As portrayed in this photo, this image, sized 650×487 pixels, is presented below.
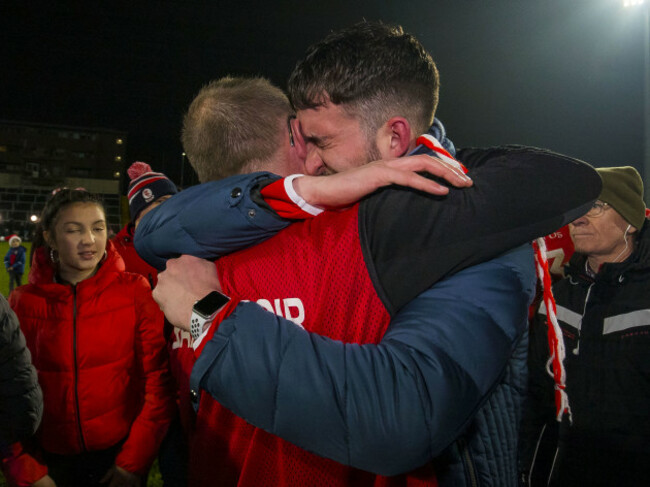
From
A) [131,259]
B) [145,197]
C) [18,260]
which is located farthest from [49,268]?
[18,260]

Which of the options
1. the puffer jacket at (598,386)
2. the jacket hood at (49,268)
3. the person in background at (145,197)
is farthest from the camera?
the person in background at (145,197)

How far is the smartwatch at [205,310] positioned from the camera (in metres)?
0.97

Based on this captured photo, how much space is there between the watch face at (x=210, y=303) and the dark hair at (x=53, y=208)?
2.77 metres

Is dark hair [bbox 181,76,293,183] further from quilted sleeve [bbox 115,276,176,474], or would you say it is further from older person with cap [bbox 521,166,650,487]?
older person with cap [bbox 521,166,650,487]

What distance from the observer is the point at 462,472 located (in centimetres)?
105

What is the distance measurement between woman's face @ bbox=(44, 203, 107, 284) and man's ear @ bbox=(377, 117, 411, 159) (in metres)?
2.46

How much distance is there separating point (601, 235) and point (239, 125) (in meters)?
2.66

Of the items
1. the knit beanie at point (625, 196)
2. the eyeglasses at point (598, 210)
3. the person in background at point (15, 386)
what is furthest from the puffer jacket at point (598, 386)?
→ the person in background at point (15, 386)

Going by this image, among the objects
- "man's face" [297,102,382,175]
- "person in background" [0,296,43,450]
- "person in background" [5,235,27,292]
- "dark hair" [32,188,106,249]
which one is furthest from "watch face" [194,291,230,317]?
"person in background" [5,235,27,292]

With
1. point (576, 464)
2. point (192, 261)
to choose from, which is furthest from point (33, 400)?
point (576, 464)

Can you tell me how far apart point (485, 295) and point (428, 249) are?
0.15 m

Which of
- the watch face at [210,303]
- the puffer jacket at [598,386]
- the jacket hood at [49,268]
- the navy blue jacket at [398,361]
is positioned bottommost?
the puffer jacket at [598,386]

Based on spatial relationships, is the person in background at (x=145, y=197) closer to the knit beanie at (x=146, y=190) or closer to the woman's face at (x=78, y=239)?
the knit beanie at (x=146, y=190)

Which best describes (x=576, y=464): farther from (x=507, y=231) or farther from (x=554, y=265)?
(x=507, y=231)
